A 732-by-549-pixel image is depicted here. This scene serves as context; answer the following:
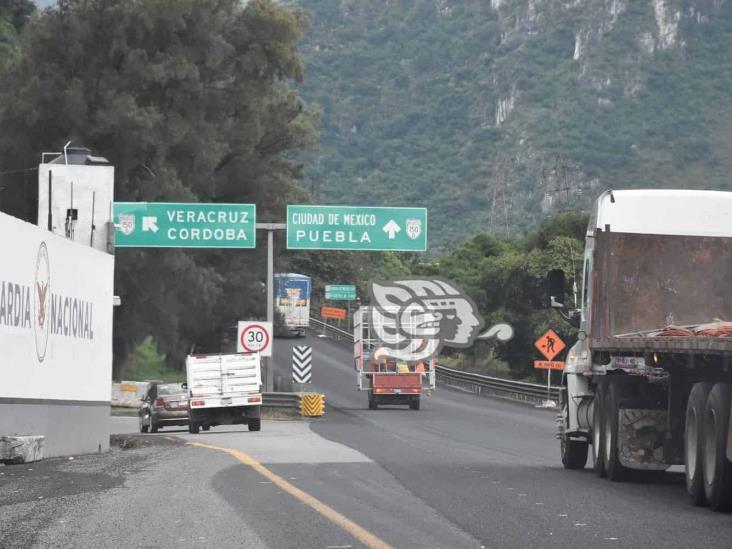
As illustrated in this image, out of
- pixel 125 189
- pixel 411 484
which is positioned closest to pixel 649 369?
pixel 411 484

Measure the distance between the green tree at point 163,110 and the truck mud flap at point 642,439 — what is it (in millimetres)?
38942

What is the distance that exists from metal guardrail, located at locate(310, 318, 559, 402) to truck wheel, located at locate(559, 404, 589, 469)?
1312 inches

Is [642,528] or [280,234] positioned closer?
[642,528]

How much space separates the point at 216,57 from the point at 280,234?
27.3 ft

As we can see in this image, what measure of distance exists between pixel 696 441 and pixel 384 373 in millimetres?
38990

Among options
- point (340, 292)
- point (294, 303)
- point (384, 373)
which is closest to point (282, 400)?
point (384, 373)

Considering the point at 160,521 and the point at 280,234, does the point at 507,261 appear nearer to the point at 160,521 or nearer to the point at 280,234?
the point at 280,234

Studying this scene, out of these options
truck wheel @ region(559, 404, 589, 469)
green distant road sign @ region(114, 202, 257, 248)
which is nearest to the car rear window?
green distant road sign @ region(114, 202, 257, 248)

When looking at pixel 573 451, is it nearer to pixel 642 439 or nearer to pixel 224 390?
pixel 642 439

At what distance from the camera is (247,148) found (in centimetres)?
6072

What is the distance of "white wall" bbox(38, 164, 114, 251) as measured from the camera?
3125 centimetres

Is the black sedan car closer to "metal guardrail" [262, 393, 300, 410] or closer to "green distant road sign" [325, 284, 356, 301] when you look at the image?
"metal guardrail" [262, 393, 300, 410]

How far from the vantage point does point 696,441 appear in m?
14.4

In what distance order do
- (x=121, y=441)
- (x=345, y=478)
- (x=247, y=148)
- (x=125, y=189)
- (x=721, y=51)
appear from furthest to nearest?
(x=721, y=51) → (x=247, y=148) → (x=125, y=189) → (x=121, y=441) → (x=345, y=478)
